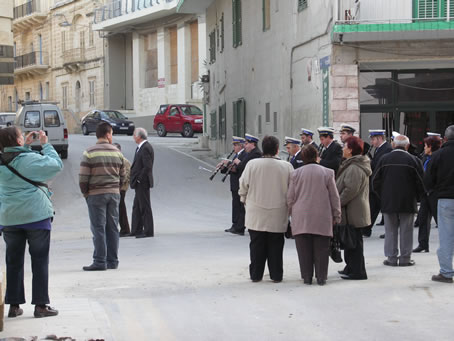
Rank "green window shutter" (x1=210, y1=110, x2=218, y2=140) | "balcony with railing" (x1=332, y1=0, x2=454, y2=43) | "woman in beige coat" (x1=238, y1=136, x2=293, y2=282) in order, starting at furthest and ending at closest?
"green window shutter" (x1=210, y1=110, x2=218, y2=140)
"balcony with railing" (x1=332, y1=0, x2=454, y2=43)
"woman in beige coat" (x1=238, y1=136, x2=293, y2=282)

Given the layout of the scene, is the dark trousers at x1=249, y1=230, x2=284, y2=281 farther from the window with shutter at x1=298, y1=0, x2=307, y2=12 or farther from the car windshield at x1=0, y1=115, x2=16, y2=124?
the car windshield at x1=0, y1=115, x2=16, y2=124

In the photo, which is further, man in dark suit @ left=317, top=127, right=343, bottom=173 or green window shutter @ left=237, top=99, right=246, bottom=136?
green window shutter @ left=237, top=99, right=246, bottom=136

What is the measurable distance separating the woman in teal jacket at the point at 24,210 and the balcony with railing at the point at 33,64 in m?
57.4

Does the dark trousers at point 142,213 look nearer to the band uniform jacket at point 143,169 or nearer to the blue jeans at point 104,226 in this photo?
the band uniform jacket at point 143,169

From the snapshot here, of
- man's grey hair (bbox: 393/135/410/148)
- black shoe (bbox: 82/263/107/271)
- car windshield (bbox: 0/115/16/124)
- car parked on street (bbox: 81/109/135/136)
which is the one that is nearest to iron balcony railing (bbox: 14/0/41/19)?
car parked on street (bbox: 81/109/135/136)

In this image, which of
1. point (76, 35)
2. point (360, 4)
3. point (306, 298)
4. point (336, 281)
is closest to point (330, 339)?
point (306, 298)

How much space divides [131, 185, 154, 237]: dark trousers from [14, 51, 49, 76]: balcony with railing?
167 ft

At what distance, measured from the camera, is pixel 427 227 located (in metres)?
12.2

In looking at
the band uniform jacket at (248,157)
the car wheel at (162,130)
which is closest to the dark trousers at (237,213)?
the band uniform jacket at (248,157)

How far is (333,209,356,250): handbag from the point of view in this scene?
9.55 meters

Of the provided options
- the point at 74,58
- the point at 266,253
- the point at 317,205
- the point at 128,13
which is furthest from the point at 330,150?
the point at 74,58

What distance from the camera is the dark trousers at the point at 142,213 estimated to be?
46.8ft

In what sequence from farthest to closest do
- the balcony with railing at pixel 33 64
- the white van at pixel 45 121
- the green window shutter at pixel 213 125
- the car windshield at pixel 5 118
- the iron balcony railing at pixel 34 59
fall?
1. the iron balcony railing at pixel 34 59
2. the balcony with railing at pixel 33 64
3. the car windshield at pixel 5 118
4. the green window shutter at pixel 213 125
5. the white van at pixel 45 121

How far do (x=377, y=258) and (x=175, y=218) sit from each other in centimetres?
714
